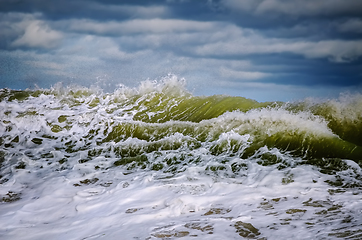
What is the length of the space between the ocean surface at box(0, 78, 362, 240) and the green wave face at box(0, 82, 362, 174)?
2.0 inches

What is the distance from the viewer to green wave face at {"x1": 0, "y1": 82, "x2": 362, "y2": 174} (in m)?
10.7

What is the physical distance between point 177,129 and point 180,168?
340cm

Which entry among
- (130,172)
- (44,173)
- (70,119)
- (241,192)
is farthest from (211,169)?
(70,119)

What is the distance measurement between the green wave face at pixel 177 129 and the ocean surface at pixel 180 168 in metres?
0.05

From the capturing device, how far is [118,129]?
14.8m

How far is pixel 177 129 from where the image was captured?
1373cm

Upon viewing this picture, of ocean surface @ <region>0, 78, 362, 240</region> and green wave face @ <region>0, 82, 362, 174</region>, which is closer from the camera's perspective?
ocean surface @ <region>0, 78, 362, 240</region>

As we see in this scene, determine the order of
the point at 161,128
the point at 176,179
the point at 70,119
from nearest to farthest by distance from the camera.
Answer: the point at 176,179, the point at 161,128, the point at 70,119

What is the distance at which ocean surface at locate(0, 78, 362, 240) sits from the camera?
6.75m

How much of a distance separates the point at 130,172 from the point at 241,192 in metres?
3.85

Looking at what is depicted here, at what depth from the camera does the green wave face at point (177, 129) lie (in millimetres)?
10727

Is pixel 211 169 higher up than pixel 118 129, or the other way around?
pixel 118 129

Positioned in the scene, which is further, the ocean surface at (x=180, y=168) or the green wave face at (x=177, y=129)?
the green wave face at (x=177, y=129)

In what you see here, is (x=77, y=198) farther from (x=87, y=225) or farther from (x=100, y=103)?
(x=100, y=103)
